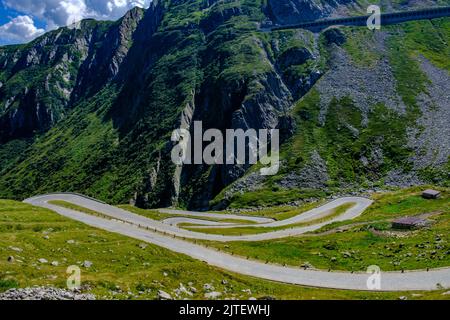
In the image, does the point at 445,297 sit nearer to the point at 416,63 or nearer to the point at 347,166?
the point at 347,166

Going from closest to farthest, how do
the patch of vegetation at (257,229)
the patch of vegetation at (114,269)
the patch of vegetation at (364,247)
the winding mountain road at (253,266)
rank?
the patch of vegetation at (114,269) < the winding mountain road at (253,266) < the patch of vegetation at (364,247) < the patch of vegetation at (257,229)

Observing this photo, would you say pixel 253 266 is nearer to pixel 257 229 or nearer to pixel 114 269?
pixel 114 269

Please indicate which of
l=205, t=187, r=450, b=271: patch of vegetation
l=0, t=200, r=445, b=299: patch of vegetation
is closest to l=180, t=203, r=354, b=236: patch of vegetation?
l=205, t=187, r=450, b=271: patch of vegetation

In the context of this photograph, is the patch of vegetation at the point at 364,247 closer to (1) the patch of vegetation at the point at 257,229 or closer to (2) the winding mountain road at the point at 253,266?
(2) the winding mountain road at the point at 253,266

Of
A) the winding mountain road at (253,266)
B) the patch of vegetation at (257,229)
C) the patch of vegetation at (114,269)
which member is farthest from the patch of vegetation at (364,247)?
the patch of vegetation at (114,269)

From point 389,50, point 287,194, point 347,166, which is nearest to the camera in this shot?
point 287,194

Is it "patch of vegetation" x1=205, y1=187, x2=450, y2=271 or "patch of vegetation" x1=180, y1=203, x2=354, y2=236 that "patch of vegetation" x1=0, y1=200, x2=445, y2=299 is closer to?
"patch of vegetation" x1=205, y1=187, x2=450, y2=271

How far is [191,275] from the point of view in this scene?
45.9m

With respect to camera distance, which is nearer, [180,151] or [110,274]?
[110,274]

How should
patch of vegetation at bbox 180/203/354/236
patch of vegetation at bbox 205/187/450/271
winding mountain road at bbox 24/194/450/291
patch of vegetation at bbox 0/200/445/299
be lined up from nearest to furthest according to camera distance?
patch of vegetation at bbox 0/200/445/299
winding mountain road at bbox 24/194/450/291
patch of vegetation at bbox 205/187/450/271
patch of vegetation at bbox 180/203/354/236

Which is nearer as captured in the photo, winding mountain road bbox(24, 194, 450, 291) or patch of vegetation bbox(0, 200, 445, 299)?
patch of vegetation bbox(0, 200, 445, 299)
